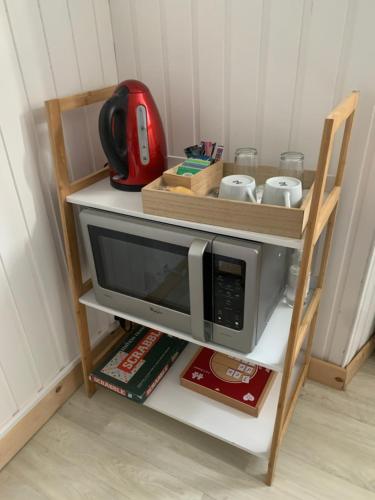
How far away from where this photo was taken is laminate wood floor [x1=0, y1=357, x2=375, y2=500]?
1.18 m

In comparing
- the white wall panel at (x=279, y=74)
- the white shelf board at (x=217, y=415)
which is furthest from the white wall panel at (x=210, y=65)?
the white shelf board at (x=217, y=415)

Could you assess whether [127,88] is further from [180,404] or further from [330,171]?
[180,404]

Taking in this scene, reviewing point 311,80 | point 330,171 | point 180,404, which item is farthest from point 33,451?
point 311,80

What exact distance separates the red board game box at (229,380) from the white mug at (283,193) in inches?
28.4

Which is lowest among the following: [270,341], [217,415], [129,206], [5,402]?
[217,415]

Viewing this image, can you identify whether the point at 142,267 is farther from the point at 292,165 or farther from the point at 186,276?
the point at 292,165

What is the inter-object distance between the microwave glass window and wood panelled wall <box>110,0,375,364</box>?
1.37 ft

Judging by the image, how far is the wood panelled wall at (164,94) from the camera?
3.21 feet

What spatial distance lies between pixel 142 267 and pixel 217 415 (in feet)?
1.91

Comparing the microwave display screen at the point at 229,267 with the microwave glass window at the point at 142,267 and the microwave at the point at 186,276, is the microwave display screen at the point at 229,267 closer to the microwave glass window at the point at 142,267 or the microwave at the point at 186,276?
the microwave at the point at 186,276

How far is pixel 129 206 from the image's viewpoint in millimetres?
1036

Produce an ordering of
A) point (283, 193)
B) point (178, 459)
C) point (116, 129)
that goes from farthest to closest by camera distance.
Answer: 1. point (178, 459)
2. point (116, 129)
3. point (283, 193)

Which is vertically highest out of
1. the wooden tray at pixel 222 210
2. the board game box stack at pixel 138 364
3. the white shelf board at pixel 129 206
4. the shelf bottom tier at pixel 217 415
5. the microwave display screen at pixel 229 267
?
the wooden tray at pixel 222 210

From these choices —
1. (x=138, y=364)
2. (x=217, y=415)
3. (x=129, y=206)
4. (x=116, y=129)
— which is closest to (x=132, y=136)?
(x=116, y=129)
